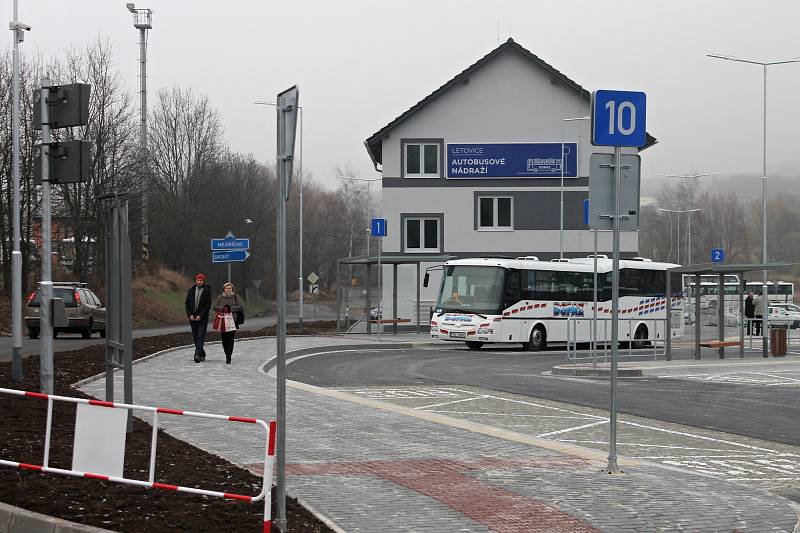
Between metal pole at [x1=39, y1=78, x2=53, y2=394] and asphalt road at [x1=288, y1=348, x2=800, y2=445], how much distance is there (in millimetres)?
7848

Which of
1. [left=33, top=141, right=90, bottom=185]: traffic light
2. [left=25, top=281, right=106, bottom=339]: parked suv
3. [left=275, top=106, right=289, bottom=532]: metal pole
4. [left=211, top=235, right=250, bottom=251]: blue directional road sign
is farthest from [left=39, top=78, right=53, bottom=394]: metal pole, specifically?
[left=25, top=281, right=106, bottom=339]: parked suv

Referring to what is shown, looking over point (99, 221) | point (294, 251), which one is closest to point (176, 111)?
point (294, 251)

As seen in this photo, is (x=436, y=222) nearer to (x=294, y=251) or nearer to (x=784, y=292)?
(x=784, y=292)

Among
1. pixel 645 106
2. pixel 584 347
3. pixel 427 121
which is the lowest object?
pixel 584 347

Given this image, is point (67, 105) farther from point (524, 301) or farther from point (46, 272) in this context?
point (524, 301)

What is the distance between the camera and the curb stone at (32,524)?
6.77 metres

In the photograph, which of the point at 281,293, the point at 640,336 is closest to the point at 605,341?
the point at 640,336

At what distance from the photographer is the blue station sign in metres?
54.4

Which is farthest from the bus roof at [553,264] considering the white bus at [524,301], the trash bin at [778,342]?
the trash bin at [778,342]

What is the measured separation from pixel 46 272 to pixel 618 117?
6.99 metres

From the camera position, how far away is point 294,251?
100 metres

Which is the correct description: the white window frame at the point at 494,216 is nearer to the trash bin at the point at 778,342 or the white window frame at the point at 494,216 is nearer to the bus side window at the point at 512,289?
the bus side window at the point at 512,289

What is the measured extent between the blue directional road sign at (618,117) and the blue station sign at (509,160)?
1736 inches

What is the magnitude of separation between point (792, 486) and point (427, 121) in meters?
45.8
